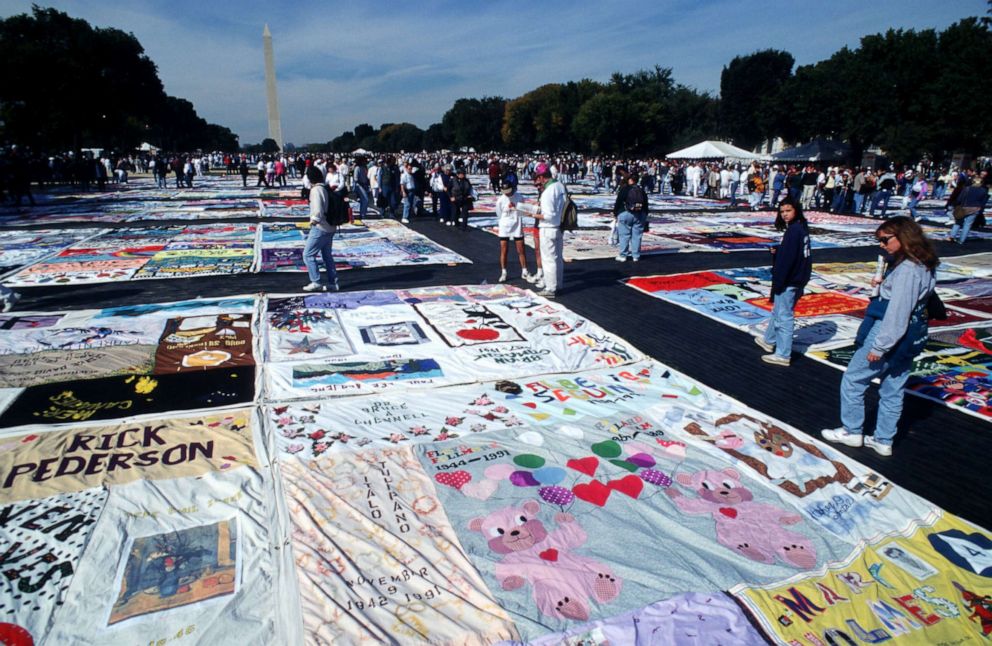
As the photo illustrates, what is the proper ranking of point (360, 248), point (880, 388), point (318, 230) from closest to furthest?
1. point (880, 388)
2. point (318, 230)
3. point (360, 248)

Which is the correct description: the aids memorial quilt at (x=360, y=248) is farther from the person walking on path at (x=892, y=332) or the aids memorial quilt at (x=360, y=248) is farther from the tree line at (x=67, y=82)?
the tree line at (x=67, y=82)

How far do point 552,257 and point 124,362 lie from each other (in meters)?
5.77

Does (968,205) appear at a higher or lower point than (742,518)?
higher

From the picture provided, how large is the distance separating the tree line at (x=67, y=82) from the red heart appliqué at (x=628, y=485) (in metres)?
46.0

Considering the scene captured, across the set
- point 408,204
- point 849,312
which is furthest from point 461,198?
point 849,312

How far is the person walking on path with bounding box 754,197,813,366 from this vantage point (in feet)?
19.5

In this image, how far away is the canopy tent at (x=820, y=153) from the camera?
1550 inches

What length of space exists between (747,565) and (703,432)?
165cm

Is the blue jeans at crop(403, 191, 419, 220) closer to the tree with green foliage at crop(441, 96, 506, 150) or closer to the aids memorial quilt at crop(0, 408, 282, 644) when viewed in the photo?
the aids memorial quilt at crop(0, 408, 282, 644)

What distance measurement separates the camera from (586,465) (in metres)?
4.30

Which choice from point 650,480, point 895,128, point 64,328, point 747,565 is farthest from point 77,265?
point 895,128

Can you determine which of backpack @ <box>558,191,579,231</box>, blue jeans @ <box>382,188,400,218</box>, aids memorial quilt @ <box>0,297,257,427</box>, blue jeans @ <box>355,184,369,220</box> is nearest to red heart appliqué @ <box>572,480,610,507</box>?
aids memorial quilt @ <box>0,297,257,427</box>

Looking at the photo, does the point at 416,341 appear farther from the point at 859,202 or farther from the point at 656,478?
the point at 859,202

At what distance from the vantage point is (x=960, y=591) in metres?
3.09
